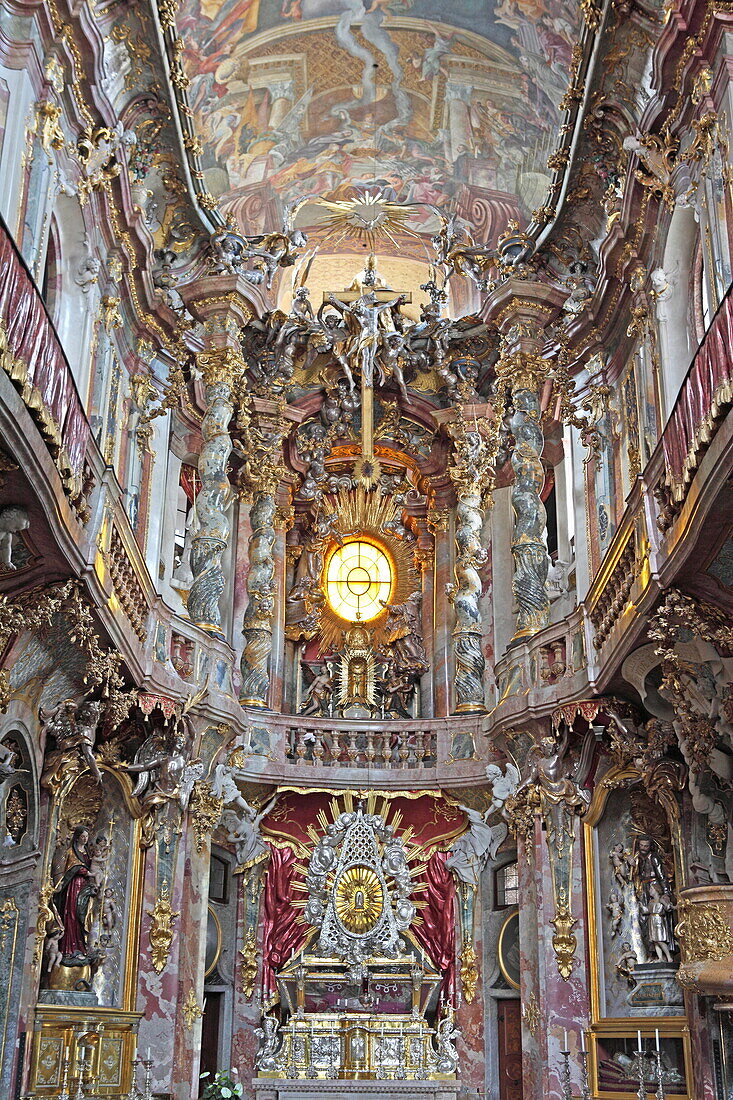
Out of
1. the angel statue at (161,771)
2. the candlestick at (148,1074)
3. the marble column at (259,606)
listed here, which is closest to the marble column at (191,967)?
the candlestick at (148,1074)

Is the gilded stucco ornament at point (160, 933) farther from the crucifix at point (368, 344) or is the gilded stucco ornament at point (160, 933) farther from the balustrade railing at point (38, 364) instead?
the crucifix at point (368, 344)

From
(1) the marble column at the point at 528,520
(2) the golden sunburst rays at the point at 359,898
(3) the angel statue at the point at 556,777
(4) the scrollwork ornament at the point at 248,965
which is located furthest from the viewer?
(2) the golden sunburst rays at the point at 359,898

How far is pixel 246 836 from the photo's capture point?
795 inches

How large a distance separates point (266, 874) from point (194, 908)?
328 cm

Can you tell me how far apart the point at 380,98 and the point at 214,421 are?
6.76 metres

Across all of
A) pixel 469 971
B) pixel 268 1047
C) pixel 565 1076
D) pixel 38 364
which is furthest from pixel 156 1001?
pixel 38 364

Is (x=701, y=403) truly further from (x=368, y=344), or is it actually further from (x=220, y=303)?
(x=368, y=344)

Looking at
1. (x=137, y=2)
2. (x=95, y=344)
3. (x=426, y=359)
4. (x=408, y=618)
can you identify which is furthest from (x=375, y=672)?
(x=137, y=2)

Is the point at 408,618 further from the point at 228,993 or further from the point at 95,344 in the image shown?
the point at 95,344

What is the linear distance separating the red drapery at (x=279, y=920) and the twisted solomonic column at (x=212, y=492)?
4.40m

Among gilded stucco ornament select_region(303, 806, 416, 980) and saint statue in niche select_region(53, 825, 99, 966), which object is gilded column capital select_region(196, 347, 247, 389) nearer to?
gilded stucco ornament select_region(303, 806, 416, 980)

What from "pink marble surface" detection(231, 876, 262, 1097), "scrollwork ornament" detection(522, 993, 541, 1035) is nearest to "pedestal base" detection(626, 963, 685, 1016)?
"scrollwork ornament" detection(522, 993, 541, 1035)

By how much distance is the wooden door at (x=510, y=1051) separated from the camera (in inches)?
757

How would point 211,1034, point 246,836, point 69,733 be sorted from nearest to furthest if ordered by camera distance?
point 69,733
point 211,1034
point 246,836
